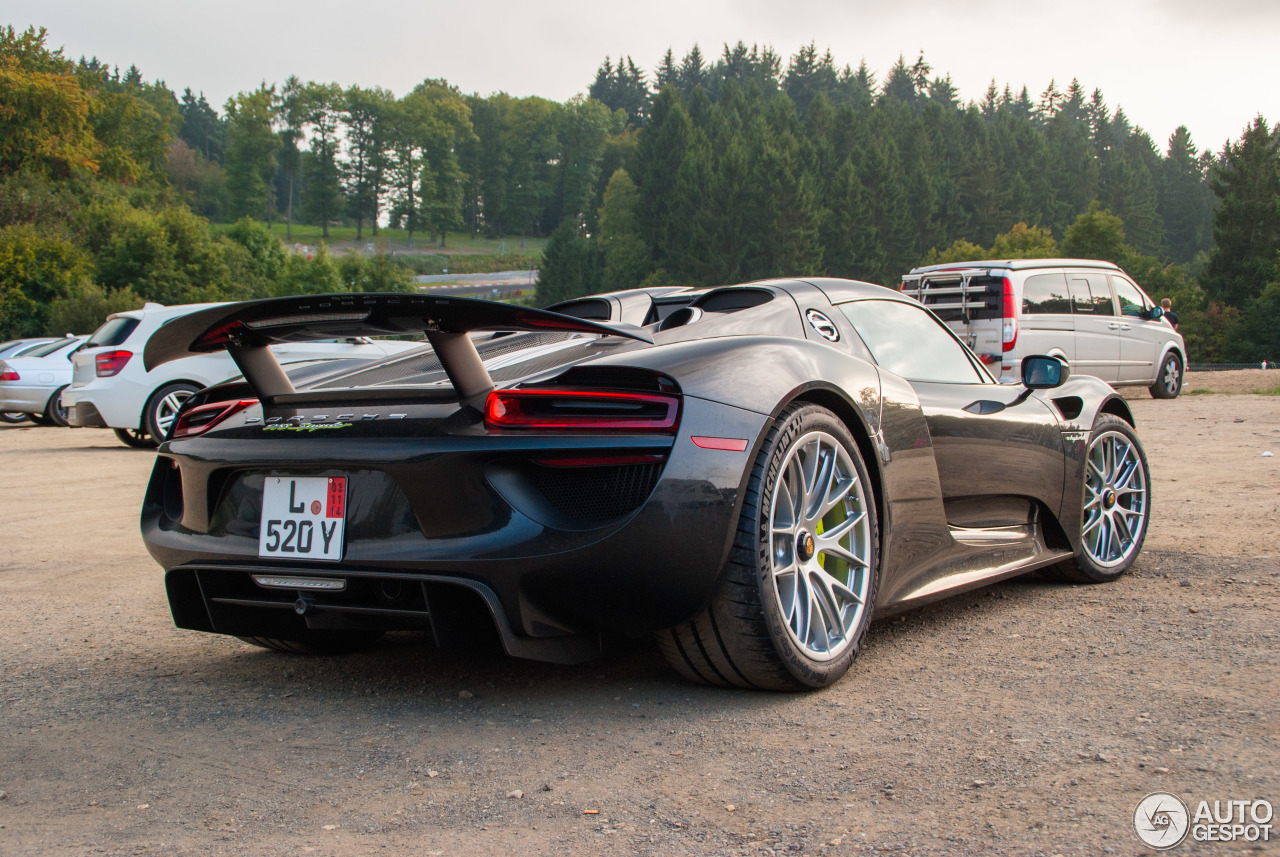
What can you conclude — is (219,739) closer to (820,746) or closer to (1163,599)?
(820,746)

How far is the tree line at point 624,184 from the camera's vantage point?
4778 centimetres

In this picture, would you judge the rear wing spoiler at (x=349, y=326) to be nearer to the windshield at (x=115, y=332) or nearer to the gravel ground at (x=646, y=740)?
the gravel ground at (x=646, y=740)

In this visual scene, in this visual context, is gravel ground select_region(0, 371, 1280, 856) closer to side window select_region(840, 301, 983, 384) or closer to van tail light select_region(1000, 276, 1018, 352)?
side window select_region(840, 301, 983, 384)

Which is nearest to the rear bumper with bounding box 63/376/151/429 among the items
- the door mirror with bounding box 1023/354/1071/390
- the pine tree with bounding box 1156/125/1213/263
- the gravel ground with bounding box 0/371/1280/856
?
the gravel ground with bounding box 0/371/1280/856

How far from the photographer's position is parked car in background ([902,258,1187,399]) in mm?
14258

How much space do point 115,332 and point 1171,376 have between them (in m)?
14.0

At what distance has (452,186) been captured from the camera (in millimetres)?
122250

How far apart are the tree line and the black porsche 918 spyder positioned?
3611 cm

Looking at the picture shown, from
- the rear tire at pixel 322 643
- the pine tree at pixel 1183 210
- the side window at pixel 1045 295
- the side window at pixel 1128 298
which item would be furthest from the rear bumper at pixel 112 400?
the pine tree at pixel 1183 210

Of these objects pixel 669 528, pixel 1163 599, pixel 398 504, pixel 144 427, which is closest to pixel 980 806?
pixel 669 528

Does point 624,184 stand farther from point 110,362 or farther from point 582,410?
point 582,410

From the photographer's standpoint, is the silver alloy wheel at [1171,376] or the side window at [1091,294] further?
the silver alloy wheel at [1171,376]

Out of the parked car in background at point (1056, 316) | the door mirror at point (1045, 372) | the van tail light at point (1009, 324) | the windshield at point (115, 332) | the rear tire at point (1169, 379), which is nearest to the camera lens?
the door mirror at point (1045, 372)

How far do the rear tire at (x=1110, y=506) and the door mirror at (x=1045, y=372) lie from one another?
16.5 inches
